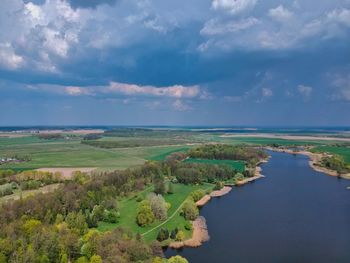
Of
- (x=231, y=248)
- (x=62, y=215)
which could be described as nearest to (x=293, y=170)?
(x=231, y=248)

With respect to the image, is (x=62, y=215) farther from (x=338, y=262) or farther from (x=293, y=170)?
(x=293, y=170)

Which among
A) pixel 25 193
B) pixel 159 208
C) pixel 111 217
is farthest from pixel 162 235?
pixel 25 193

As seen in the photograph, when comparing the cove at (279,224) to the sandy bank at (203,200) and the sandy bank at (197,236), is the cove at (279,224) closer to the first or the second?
the sandy bank at (197,236)

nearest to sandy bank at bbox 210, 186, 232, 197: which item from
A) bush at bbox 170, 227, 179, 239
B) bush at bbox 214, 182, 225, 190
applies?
bush at bbox 214, 182, 225, 190

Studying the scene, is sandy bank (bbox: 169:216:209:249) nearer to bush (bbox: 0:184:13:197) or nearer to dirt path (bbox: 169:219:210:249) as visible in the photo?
dirt path (bbox: 169:219:210:249)

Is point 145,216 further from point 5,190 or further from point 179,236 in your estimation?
point 5,190

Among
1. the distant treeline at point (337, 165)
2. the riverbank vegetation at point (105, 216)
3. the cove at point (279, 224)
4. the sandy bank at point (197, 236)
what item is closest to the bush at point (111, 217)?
the riverbank vegetation at point (105, 216)
